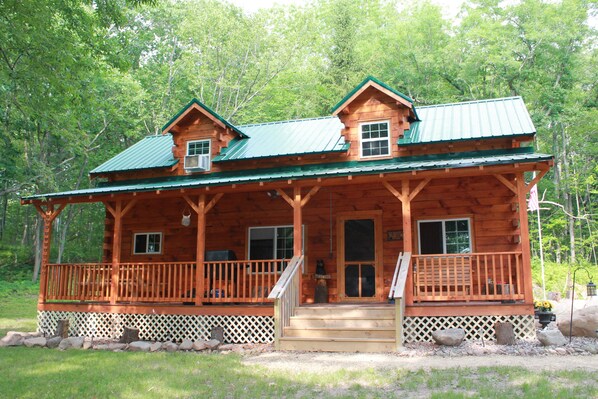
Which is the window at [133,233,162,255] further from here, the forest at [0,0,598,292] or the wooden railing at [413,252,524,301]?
the forest at [0,0,598,292]

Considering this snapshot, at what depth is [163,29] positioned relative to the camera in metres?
35.2

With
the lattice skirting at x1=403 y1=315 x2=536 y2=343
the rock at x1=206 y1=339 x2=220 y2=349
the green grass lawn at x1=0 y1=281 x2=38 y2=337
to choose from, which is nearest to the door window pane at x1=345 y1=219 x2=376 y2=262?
the lattice skirting at x1=403 y1=315 x2=536 y2=343

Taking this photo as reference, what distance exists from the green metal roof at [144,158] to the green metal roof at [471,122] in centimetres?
732

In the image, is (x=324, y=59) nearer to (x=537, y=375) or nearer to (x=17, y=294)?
(x=17, y=294)

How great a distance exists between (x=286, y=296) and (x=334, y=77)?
23.4 m

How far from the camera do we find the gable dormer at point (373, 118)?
550 inches

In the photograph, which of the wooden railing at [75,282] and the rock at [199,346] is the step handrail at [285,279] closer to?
the rock at [199,346]

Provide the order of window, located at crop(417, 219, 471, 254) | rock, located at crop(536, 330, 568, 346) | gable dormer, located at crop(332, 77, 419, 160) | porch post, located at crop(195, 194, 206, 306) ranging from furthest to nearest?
gable dormer, located at crop(332, 77, 419, 160), window, located at crop(417, 219, 471, 254), porch post, located at crop(195, 194, 206, 306), rock, located at crop(536, 330, 568, 346)

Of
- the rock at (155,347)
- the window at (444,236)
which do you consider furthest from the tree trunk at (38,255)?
the window at (444,236)

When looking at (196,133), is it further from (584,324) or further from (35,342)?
(584,324)

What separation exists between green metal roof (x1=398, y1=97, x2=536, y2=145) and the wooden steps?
15.8 feet

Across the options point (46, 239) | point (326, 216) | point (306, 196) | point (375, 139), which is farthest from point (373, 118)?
point (46, 239)

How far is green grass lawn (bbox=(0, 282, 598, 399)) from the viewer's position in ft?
22.8

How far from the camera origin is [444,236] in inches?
516
